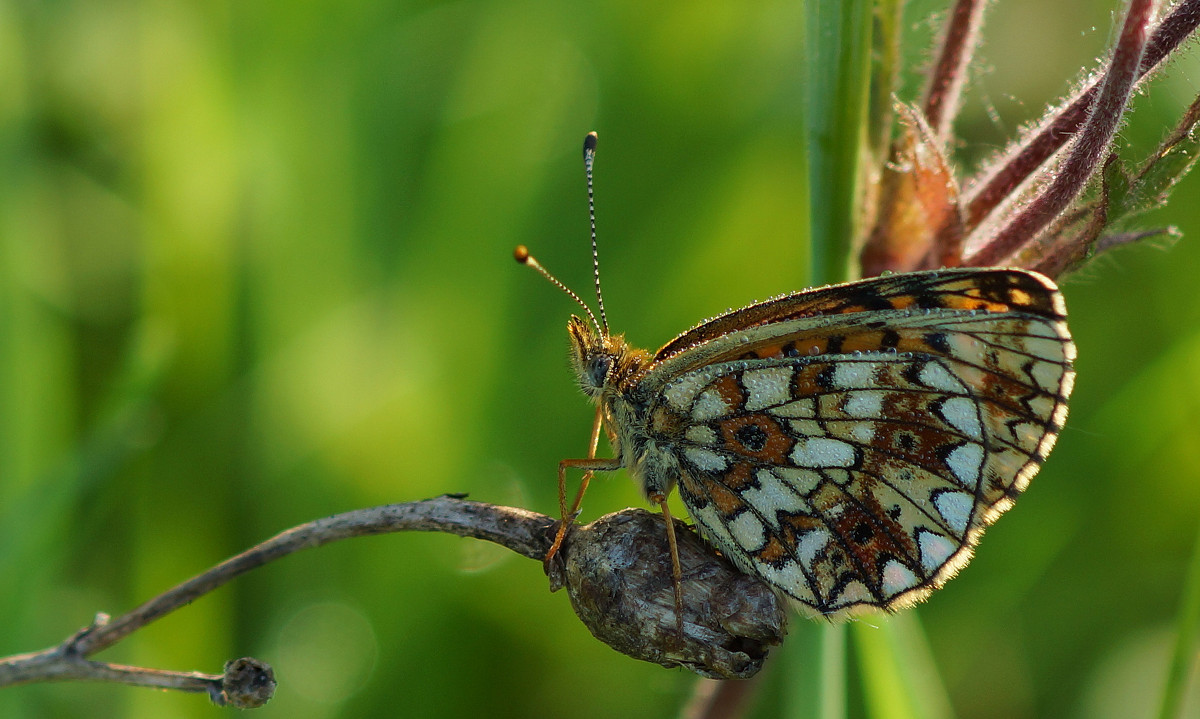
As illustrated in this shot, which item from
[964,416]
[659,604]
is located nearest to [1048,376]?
[964,416]

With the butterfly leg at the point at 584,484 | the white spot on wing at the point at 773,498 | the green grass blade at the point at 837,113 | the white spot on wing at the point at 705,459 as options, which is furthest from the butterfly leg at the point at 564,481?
the green grass blade at the point at 837,113

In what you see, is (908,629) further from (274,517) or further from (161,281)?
(161,281)

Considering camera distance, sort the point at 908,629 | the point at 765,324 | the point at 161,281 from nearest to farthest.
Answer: the point at 765,324 < the point at 908,629 < the point at 161,281

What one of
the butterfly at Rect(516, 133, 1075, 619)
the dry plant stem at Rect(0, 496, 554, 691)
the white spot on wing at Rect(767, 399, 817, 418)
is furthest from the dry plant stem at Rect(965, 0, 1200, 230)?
the dry plant stem at Rect(0, 496, 554, 691)

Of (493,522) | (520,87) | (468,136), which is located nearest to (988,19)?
(520,87)

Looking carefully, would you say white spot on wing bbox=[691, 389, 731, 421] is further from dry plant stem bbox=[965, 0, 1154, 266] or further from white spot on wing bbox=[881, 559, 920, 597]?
dry plant stem bbox=[965, 0, 1154, 266]

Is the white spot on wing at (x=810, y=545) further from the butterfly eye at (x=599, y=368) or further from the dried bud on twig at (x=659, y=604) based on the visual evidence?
the butterfly eye at (x=599, y=368)
